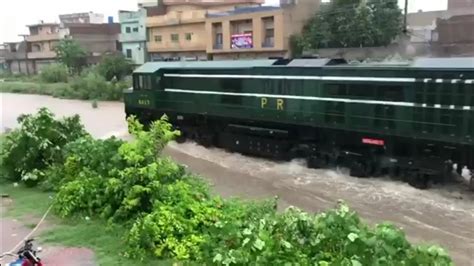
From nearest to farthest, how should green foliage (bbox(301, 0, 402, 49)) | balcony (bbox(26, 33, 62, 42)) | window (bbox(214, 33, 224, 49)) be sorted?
1. green foliage (bbox(301, 0, 402, 49))
2. window (bbox(214, 33, 224, 49))
3. balcony (bbox(26, 33, 62, 42))

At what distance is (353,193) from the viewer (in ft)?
39.6

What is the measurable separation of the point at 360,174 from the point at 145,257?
8.24 m

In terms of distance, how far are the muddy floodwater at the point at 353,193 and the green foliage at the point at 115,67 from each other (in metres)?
25.3

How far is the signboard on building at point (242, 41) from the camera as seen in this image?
32.1m

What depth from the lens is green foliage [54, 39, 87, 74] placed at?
48250 millimetres

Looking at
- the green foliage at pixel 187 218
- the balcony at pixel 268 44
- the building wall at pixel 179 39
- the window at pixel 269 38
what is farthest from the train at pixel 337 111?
the building wall at pixel 179 39

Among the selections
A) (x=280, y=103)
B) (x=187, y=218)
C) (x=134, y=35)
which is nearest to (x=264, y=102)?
(x=280, y=103)

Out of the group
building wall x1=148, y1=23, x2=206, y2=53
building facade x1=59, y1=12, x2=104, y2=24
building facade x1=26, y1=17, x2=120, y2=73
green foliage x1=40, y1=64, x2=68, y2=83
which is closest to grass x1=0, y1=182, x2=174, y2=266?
building wall x1=148, y1=23, x2=206, y2=53

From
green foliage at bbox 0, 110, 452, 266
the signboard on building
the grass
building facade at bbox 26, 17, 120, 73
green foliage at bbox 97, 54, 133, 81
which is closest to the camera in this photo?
green foliage at bbox 0, 110, 452, 266

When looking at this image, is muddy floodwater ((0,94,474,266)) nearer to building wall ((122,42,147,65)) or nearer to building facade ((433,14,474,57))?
building facade ((433,14,474,57))

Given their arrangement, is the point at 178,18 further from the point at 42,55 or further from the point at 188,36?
the point at 42,55

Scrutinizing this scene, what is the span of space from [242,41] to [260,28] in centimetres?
201

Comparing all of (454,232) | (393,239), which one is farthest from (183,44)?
(393,239)

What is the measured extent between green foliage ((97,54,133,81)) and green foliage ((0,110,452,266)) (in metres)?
31.5
